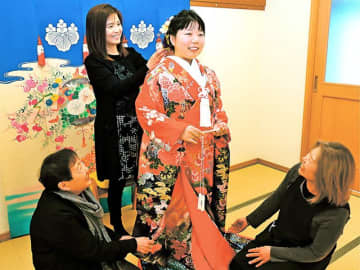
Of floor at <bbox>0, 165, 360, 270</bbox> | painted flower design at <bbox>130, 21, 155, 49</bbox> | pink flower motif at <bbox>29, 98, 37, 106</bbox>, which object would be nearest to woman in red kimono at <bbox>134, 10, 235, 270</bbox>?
floor at <bbox>0, 165, 360, 270</bbox>

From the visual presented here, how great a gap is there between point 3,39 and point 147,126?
1008 mm

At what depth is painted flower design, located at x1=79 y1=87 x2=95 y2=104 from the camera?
2.38 metres

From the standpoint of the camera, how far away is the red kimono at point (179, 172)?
69.3 inches

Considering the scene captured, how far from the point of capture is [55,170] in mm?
1355

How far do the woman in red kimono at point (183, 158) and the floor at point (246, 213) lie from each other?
41cm

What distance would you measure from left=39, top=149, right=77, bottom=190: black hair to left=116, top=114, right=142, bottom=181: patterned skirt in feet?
→ 2.30

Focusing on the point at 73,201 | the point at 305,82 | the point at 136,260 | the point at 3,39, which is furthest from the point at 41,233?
the point at 305,82

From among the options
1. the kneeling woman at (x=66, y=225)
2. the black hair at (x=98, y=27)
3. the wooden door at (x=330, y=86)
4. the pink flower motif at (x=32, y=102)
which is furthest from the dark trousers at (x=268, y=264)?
the wooden door at (x=330, y=86)

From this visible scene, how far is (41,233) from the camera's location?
131 cm

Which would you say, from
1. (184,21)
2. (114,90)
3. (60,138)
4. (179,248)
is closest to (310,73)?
(184,21)

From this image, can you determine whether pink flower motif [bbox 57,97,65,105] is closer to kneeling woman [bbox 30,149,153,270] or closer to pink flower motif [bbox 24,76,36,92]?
pink flower motif [bbox 24,76,36,92]

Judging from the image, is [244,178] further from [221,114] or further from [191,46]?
[191,46]

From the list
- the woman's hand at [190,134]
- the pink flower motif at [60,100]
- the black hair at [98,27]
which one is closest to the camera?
the woman's hand at [190,134]

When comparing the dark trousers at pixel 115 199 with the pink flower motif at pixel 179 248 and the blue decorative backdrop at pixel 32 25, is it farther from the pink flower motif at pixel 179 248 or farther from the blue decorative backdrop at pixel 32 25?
the blue decorative backdrop at pixel 32 25
